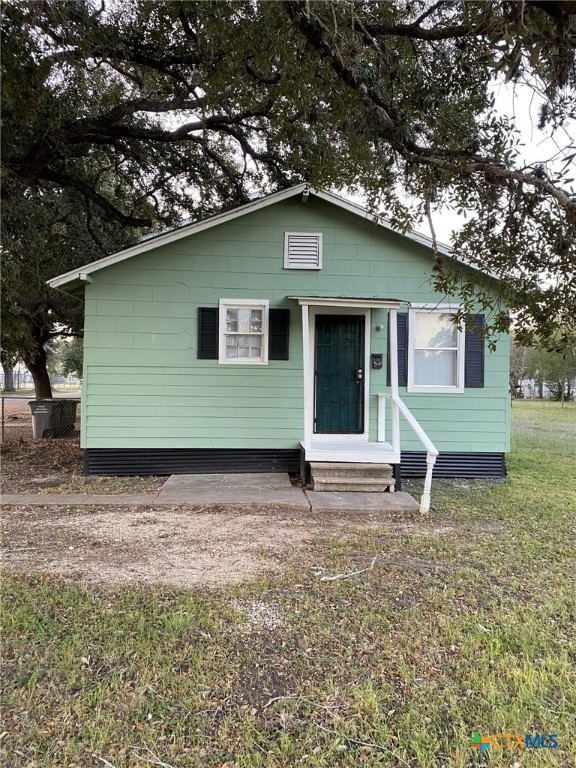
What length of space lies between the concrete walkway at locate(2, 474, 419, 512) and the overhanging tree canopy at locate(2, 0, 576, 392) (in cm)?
267

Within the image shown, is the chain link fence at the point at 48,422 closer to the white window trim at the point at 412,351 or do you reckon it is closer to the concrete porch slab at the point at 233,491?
the concrete porch slab at the point at 233,491

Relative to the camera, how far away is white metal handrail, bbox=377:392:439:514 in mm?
4965

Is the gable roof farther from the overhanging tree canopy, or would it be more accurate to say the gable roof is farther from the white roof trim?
the white roof trim

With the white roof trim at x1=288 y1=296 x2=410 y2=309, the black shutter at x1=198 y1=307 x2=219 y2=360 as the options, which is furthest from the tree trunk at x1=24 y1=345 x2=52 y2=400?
the white roof trim at x1=288 y1=296 x2=410 y2=309

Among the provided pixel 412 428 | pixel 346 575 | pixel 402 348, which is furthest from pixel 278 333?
pixel 346 575

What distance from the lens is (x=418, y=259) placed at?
273 inches

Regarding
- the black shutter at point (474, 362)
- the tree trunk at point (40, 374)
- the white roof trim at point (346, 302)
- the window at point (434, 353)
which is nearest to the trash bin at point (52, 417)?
the tree trunk at point (40, 374)

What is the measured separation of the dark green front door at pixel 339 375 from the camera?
695 centimetres

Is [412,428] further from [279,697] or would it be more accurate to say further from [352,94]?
→ [279,697]

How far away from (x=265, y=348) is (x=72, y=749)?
5.44 metres

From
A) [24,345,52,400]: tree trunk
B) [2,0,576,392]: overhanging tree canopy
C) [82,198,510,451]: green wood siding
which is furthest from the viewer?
[24,345,52,400]: tree trunk

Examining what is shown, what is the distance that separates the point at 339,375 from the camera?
699 cm

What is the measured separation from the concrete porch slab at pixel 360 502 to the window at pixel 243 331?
2.31 meters

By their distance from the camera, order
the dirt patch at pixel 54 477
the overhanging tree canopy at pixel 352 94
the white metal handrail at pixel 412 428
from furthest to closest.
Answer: the dirt patch at pixel 54 477 → the white metal handrail at pixel 412 428 → the overhanging tree canopy at pixel 352 94
